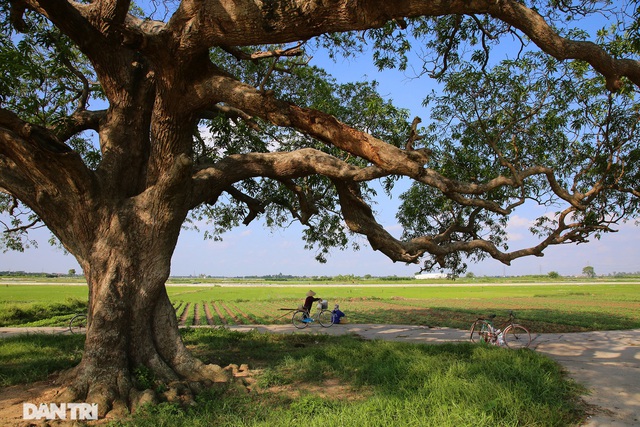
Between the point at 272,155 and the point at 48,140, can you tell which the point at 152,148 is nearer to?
the point at 48,140

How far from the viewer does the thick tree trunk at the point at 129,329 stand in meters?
6.44

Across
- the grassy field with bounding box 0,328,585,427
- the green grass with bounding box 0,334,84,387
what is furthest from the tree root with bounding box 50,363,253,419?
the green grass with bounding box 0,334,84,387

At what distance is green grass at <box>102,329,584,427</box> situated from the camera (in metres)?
5.30

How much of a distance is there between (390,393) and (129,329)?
4.44 meters

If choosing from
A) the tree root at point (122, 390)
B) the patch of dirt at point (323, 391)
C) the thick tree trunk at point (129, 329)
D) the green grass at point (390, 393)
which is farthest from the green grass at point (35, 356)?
the patch of dirt at point (323, 391)

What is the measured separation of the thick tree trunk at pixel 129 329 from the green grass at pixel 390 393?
0.94 m

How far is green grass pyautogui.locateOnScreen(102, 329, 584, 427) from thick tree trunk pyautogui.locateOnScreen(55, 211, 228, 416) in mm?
940

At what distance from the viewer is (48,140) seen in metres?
6.29

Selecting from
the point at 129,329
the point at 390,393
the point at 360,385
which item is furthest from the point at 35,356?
the point at 390,393

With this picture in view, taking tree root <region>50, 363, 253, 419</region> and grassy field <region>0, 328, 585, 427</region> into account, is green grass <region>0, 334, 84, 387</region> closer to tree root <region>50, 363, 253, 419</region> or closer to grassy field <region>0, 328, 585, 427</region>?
grassy field <region>0, 328, 585, 427</region>

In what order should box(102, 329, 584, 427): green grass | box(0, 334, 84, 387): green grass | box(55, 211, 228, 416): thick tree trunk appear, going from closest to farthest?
box(102, 329, 584, 427): green grass, box(55, 211, 228, 416): thick tree trunk, box(0, 334, 84, 387): green grass

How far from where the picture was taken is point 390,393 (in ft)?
20.7

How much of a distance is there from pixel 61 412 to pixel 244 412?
2561 millimetres

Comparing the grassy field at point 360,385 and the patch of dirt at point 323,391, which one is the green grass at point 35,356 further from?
the patch of dirt at point 323,391
